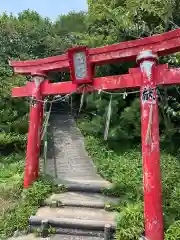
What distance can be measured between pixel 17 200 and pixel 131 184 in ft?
9.50

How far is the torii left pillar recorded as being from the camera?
27.8ft

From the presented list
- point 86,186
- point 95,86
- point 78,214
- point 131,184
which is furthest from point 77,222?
point 95,86

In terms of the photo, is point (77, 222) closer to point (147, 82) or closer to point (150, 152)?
point (150, 152)

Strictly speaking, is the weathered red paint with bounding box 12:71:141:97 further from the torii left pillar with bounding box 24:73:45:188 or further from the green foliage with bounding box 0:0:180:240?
the green foliage with bounding box 0:0:180:240

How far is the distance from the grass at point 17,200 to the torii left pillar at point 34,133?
0.92 feet

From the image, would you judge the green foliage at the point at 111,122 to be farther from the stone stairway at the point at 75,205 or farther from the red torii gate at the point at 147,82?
the red torii gate at the point at 147,82

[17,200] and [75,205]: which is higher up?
[17,200]

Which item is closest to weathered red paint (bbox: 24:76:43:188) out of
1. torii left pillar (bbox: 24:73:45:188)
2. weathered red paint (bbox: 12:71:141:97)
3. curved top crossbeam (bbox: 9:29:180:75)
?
torii left pillar (bbox: 24:73:45:188)

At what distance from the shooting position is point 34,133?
8555mm

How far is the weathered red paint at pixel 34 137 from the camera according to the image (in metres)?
8.45

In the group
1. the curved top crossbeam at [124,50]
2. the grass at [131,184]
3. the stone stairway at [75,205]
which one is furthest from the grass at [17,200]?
the curved top crossbeam at [124,50]

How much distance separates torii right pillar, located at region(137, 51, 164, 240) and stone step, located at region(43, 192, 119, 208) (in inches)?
66.8

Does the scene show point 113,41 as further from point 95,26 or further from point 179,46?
point 179,46

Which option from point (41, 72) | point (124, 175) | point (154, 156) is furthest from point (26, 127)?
point (154, 156)
